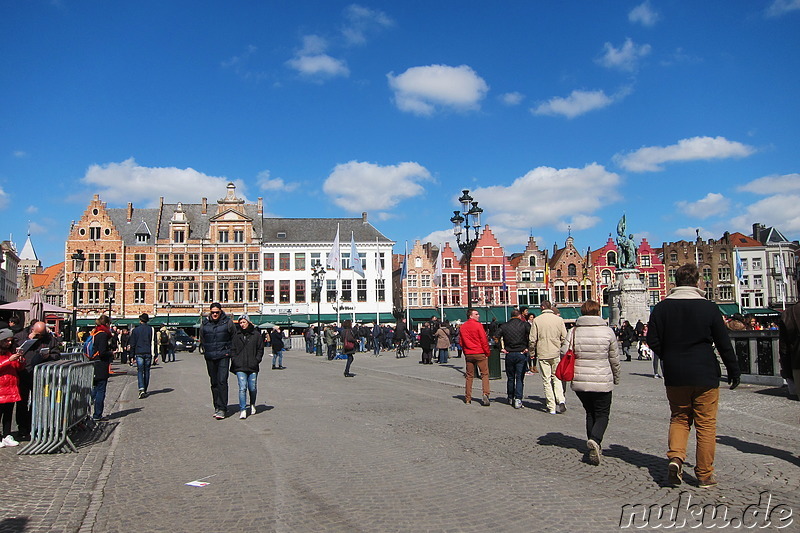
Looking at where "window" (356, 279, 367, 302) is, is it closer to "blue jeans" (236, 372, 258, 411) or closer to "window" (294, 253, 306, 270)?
"window" (294, 253, 306, 270)

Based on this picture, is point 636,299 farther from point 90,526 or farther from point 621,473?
point 90,526

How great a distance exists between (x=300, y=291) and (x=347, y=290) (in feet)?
15.1

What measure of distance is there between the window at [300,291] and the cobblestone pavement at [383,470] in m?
51.3

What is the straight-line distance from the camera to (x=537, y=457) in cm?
741

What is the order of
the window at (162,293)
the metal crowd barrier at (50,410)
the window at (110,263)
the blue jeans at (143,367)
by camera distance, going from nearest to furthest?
the metal crowd barrier at (50,410), the blue jeans at (143,367), the window at (110,263), the window at (162,293)

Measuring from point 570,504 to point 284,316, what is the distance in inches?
2287

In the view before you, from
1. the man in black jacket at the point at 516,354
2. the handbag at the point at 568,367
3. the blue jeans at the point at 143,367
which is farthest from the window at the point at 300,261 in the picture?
the handbag at the point at 568,367

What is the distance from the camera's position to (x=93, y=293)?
2400 inches

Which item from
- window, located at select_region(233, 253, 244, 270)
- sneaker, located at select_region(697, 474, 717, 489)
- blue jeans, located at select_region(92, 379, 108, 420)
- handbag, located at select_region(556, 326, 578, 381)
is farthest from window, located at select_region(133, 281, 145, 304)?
sneaker, located at select_region(697, 474, 717, 489)

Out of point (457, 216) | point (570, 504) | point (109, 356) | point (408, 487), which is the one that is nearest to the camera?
point (570, 504)

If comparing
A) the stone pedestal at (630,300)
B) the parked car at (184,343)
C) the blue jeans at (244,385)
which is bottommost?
the parked car at (184,343)

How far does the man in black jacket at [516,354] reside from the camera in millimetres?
11633

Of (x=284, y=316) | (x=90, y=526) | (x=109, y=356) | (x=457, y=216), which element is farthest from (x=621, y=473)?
(x=284, y=316)

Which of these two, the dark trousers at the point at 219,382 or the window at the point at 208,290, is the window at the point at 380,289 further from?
the dark trousers at the point at 219,382
